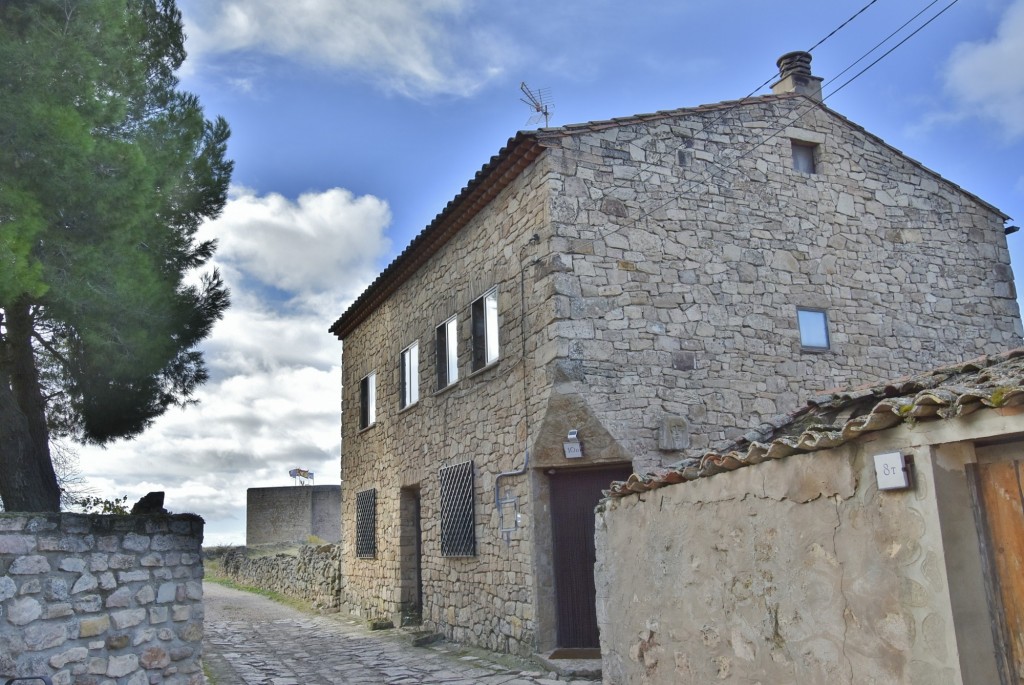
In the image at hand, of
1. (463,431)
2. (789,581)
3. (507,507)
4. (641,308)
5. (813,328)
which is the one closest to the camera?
(789,581)

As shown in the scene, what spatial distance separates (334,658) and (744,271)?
23.6 ft

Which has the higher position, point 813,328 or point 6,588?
point 813,328

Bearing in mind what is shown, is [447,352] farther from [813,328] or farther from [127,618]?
[127,618]

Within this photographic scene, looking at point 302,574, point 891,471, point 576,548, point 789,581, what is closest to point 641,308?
point 576,548

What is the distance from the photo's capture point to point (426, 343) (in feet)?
44.9

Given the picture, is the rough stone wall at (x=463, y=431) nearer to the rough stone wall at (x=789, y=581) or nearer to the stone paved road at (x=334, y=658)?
the stone paved road at (x=334, y=658)

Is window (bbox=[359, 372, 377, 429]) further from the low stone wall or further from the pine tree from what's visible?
the pine tree

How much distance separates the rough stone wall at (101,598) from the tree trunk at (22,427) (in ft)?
5.24

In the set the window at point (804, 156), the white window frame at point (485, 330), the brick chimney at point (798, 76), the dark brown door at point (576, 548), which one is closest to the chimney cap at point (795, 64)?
the brick chimney at point (798, 76)

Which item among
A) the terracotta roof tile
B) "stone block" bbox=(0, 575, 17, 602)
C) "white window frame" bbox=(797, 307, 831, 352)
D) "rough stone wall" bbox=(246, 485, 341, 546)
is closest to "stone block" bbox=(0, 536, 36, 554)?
A: "stone block" bbox=(0, 575, 17, 602)

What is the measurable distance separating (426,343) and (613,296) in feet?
14.5

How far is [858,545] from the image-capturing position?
4645 mm

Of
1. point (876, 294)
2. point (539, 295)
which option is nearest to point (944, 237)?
point (876, 294)

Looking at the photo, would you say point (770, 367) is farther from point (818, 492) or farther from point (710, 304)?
point (818, 492)
